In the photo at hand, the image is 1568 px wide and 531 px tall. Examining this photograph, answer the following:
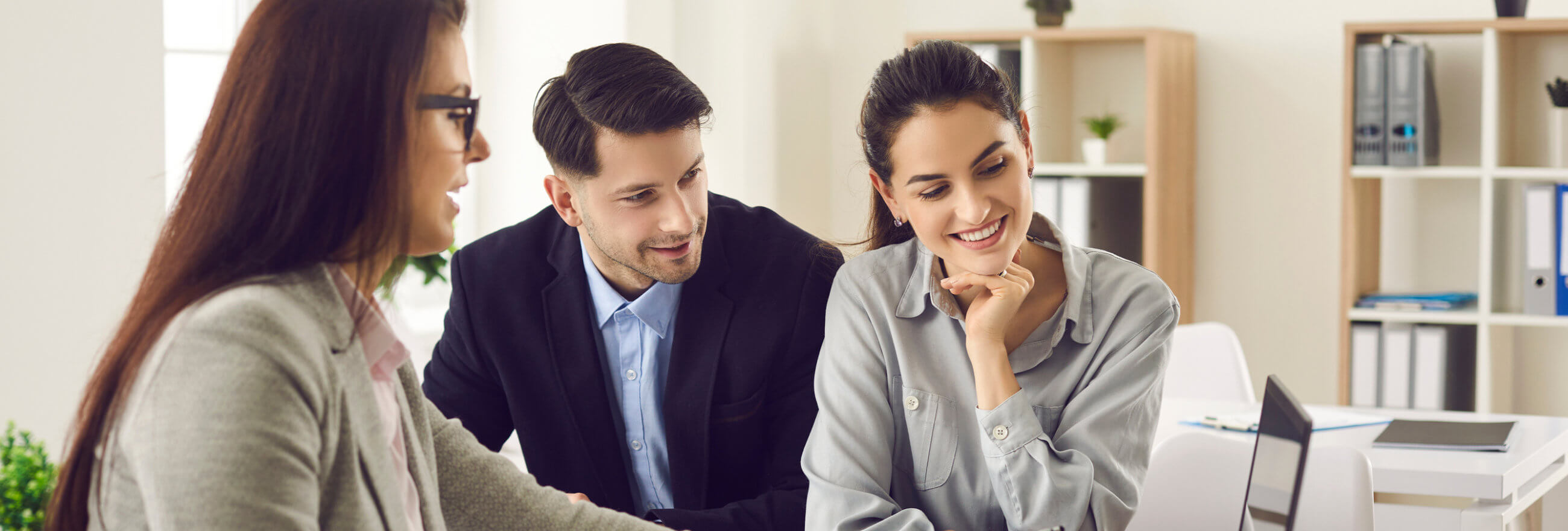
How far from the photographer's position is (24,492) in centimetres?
94

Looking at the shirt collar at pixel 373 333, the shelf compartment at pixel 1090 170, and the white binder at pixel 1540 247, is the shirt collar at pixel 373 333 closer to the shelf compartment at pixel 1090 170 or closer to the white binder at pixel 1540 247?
the shelf compartment at pixel 1090 170

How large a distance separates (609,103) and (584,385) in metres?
0.41

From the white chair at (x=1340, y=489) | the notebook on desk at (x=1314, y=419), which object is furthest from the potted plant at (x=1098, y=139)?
the white chair at (x=1340, y=489)

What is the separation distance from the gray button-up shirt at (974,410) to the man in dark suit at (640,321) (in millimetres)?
150

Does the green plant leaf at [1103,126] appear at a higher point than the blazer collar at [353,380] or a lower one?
higher

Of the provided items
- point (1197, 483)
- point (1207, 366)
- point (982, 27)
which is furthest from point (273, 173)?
point (982, 27)

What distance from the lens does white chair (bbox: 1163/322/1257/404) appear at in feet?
10.3

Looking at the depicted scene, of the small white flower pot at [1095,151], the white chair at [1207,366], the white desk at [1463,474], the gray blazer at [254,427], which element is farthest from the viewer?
the small white flower pot at [1095,151]

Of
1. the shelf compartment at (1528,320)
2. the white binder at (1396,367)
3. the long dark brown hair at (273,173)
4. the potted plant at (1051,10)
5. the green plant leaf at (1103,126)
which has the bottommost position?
the white binder at (1396,367)

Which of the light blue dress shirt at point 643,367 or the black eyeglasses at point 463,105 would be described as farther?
the light blue dress shirt at point 643,367

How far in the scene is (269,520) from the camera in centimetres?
82

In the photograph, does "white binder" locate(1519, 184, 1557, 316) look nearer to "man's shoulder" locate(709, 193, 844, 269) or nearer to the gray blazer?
"man's shoulder" locate(709, 193, 844, 269)

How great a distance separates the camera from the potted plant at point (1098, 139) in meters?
3.96

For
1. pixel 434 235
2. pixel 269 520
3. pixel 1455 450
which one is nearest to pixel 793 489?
pixel 434 235
